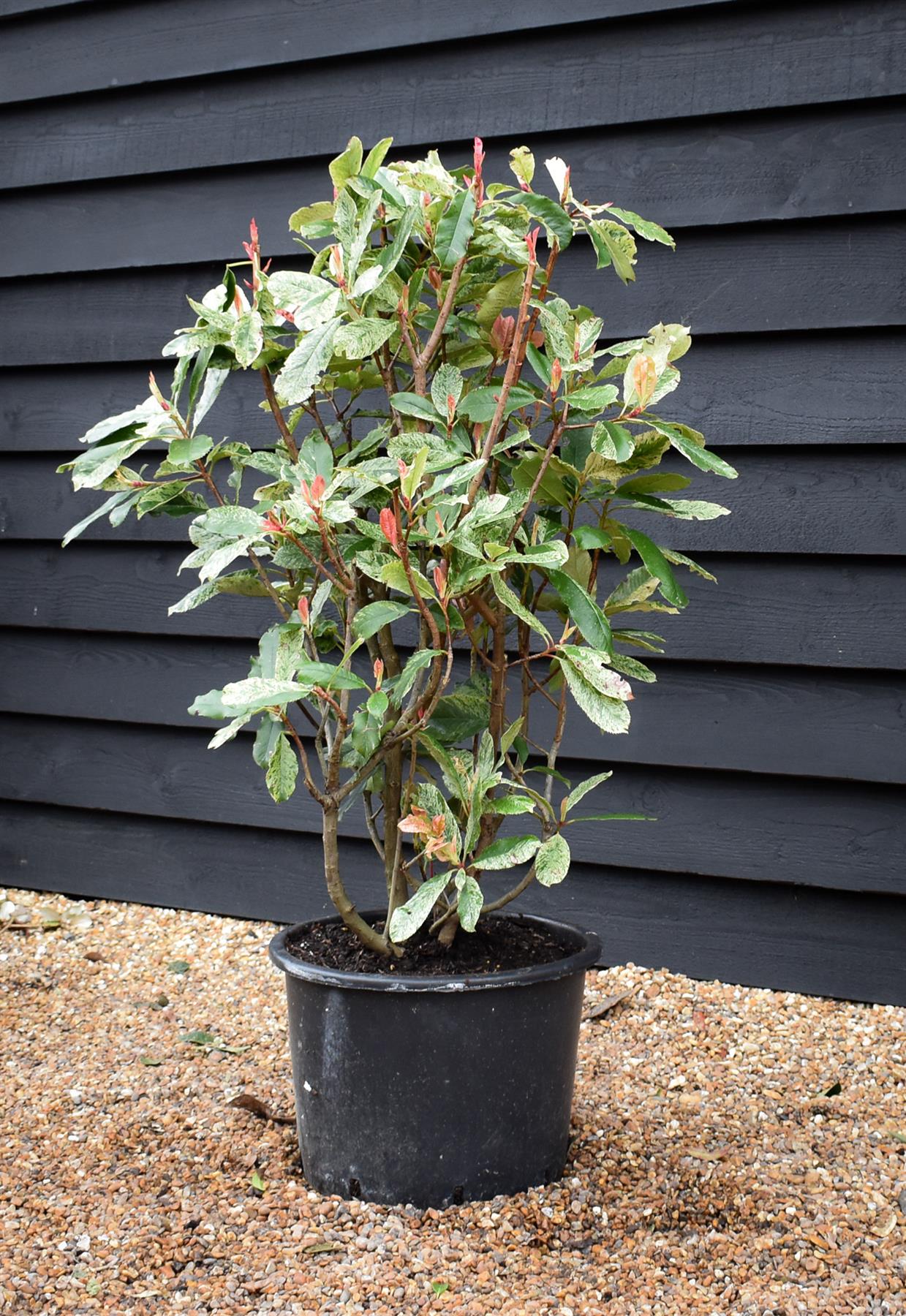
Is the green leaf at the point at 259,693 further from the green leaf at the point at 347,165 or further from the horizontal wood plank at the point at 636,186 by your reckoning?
the horizontal wood plank at the point at 636,186

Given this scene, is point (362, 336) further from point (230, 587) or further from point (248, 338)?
point (230, 587)

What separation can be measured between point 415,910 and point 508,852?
0.13 m

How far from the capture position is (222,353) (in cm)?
130

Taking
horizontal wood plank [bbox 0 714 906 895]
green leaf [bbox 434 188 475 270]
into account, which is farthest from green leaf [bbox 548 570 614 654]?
horizontal wood plank [bbox 0 714 906 895]

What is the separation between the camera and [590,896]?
214 centimetres

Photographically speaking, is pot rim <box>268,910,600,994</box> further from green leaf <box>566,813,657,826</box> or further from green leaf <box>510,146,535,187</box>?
green leaf <box>510,146,535,187</box>

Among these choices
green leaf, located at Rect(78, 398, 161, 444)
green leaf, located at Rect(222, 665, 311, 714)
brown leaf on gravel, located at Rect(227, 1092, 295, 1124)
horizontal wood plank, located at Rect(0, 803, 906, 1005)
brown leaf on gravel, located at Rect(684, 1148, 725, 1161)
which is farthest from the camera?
horizontal wood plank, located at Rect(0, 803, 906, 1005)

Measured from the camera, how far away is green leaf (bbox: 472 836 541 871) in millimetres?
1300

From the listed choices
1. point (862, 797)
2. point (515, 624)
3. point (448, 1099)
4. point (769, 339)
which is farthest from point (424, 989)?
point (769, 339)

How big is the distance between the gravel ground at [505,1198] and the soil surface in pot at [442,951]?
0.26 meters

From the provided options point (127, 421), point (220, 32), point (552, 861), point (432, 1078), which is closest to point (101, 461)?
point (127, 421)

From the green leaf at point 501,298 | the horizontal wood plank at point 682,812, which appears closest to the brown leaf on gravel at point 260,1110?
the horizontal wood plank at point 682,812

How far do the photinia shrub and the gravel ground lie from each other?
1.09 feet

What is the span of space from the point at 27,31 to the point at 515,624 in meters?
1.86
